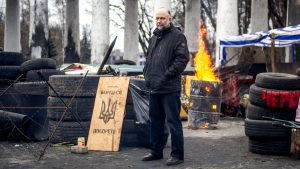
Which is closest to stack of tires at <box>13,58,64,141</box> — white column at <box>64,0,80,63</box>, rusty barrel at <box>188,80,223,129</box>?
rusty barrel at <box>188,80,223,129</box>

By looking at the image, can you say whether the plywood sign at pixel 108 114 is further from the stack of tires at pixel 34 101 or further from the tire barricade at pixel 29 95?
the stack of tires at pixel 34 101

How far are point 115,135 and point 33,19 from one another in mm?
19194

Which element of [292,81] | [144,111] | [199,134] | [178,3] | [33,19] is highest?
[178,3]

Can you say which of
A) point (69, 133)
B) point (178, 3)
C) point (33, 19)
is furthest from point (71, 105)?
point (178, 3)

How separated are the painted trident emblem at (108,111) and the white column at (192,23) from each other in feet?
81.2

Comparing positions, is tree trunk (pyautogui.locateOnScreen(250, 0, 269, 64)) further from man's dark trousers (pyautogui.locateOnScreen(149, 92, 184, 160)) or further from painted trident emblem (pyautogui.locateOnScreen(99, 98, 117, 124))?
man's dark trousers (pyautogui.locateOnScreen(149, 92, 184, 160))

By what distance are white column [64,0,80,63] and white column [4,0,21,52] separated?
5294mm

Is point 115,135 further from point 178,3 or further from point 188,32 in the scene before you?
point 178,3

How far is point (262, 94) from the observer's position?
890 cm

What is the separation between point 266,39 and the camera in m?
21.0

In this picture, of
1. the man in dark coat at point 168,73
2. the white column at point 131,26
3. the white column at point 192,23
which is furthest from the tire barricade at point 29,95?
Result: the white column at point 192,23

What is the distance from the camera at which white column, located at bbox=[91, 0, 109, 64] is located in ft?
91.2

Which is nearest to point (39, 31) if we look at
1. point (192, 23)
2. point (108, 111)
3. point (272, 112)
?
point (192, 23)

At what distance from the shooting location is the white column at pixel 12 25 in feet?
122
